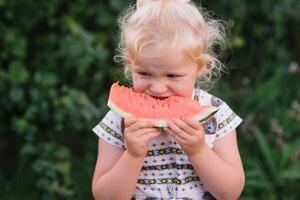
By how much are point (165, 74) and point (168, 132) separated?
22 cm

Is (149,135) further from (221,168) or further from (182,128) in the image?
(221,168)

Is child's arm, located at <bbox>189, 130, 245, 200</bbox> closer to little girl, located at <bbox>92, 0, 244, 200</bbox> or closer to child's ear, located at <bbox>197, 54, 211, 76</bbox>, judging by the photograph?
little girl, located at <bbox>92, 0, 244, 200</bbox>

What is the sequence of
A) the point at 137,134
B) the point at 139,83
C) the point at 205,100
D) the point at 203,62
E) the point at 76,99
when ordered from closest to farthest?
the point at 137,134 < the point at 139,83 < the point at 203,62 < the point at 205,100 < the point at 76,99

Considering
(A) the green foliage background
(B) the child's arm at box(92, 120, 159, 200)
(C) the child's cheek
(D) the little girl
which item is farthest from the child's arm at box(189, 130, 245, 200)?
(A) the green foliage background

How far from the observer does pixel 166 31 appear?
9.86ft

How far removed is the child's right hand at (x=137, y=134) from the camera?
2.95 meters

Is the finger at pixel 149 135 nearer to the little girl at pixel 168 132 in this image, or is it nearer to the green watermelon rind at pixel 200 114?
the little girl at pixel 168 132

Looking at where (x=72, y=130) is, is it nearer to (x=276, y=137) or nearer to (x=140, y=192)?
(x=276, y=137)

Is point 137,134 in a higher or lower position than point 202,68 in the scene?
lower

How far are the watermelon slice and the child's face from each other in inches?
1.2

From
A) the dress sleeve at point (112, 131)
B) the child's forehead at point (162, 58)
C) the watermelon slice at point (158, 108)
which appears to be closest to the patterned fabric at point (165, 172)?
the dress sleeve at point (112, 131)

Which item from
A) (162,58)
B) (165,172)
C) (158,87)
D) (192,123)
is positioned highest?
(162,58)

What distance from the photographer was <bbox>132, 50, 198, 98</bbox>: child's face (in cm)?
298

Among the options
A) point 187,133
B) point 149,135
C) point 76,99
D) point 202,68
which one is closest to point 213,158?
point 187,133
